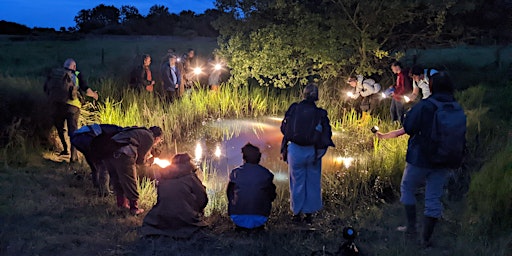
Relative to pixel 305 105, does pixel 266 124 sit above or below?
below

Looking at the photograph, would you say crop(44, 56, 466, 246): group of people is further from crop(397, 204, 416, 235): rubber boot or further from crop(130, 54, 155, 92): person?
crop(130, 54, 155, 92): person

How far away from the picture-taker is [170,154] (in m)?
9.06

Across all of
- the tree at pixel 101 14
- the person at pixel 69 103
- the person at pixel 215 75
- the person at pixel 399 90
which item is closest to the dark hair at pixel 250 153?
the person at pixel 69 103

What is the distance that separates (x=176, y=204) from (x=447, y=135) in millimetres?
2793

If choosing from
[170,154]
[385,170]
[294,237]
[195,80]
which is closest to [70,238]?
[294,237]

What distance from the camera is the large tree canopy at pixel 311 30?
470 inches

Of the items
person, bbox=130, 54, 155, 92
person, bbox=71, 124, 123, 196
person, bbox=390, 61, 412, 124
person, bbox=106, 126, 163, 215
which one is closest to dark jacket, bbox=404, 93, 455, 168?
person, bbox=106, 126, 163, 215

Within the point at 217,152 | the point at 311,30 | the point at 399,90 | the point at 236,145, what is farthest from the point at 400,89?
the point at 217,152

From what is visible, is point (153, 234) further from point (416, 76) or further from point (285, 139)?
point (416, 76)

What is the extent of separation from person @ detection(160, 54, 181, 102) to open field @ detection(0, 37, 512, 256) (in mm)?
376

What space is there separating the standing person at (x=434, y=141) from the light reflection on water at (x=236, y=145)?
3201 mm

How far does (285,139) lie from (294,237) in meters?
1.13

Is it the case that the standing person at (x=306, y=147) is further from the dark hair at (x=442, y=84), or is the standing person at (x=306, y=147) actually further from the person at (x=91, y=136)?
the person at (x=91, y=136)

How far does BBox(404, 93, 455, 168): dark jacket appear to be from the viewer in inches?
187
